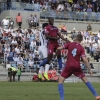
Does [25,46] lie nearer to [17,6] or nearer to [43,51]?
[17,6]

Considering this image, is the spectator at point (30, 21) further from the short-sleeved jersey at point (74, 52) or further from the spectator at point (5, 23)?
the short-sleeved jersey at point (74, 52)

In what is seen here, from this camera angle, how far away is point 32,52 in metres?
31.6

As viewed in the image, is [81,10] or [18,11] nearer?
[18,11]

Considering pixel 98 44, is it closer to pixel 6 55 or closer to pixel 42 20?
pixel 42 20

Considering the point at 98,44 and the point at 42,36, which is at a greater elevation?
the point at 42,36

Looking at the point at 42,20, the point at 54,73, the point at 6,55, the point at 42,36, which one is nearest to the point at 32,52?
the point at 6,55

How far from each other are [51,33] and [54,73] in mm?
8498

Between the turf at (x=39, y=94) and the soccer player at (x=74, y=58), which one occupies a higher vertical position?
the soccer player at (x=74, y=58)

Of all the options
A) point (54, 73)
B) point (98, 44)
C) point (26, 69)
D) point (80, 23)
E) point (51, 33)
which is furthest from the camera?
point (80, 23)

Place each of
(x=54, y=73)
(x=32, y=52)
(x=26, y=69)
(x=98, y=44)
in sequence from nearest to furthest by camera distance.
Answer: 1. (x=54, y=73)
2. (x=26, y=69)
3. (x=32, y=52)
4. (x=98, y=44)

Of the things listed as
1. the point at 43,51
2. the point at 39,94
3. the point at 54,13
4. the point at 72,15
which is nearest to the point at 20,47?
the point at 54,13

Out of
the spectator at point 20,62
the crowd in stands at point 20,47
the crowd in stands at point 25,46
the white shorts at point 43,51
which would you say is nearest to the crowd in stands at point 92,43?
the crowd in stands at point 25,46

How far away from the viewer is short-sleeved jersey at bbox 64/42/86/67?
12.6m

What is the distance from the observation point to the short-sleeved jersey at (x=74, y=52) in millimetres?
12574
